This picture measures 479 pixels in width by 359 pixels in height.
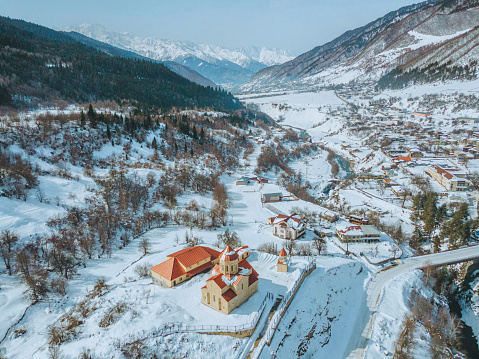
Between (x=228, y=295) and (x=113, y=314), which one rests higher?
(x=228, y=295)

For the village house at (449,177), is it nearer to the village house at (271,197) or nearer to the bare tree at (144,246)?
the village house at (271,197)

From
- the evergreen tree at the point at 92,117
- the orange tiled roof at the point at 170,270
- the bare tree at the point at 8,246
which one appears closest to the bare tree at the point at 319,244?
the orange tiled roof at the point at 170,270

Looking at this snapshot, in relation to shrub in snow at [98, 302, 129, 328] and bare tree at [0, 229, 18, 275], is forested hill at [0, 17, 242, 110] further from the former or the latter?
shrub in snow at [98, 302, 129, 328]

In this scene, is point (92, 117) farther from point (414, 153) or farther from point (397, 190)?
point (414, 153)

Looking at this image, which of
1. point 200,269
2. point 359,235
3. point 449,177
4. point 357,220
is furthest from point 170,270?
point 449,177

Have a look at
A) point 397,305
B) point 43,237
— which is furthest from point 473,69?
point 43,237

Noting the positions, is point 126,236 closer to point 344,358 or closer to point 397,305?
point 344,358

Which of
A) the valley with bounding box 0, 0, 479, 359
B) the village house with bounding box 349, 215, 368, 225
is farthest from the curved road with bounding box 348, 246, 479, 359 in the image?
the village house with bounding box 349, 215, 368, 225
